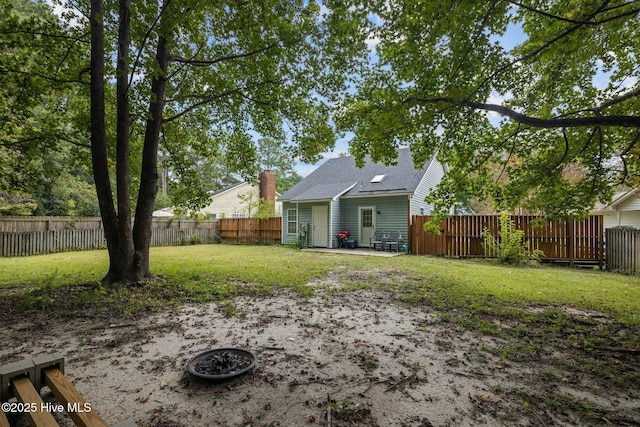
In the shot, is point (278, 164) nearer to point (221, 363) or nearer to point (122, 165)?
point (122, 165)

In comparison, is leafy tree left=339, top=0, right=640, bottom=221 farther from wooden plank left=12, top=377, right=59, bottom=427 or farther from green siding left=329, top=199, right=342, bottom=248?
green siding left=329, top=199, right=342, bottom=248

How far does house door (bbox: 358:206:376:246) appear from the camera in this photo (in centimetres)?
1398

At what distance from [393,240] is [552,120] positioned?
31.8 ft

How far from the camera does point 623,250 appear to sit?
26.6ft

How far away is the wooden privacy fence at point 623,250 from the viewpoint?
7824 millimetres

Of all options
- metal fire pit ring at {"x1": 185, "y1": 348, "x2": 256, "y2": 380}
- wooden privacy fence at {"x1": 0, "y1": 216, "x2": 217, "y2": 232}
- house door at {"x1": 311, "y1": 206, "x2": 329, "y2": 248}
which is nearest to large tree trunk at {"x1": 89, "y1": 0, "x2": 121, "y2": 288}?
metal fire pit ring at {"x1": 185, "y1": 348, "x2": 256, "y2": 380}

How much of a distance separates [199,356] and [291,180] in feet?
115

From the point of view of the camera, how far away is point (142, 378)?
244 centimetres

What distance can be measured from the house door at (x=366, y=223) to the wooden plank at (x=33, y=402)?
42.3 feet

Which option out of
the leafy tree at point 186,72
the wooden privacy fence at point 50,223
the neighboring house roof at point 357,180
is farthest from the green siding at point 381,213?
the wooden privacy fence at point 50,223

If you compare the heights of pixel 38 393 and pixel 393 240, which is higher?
pixel 393 240

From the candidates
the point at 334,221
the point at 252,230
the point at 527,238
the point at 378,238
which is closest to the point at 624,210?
the point at 527,238

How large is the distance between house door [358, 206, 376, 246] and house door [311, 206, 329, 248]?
1.72 metres

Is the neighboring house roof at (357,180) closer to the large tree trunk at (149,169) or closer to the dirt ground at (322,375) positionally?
the large tree trunk at (149,169)
